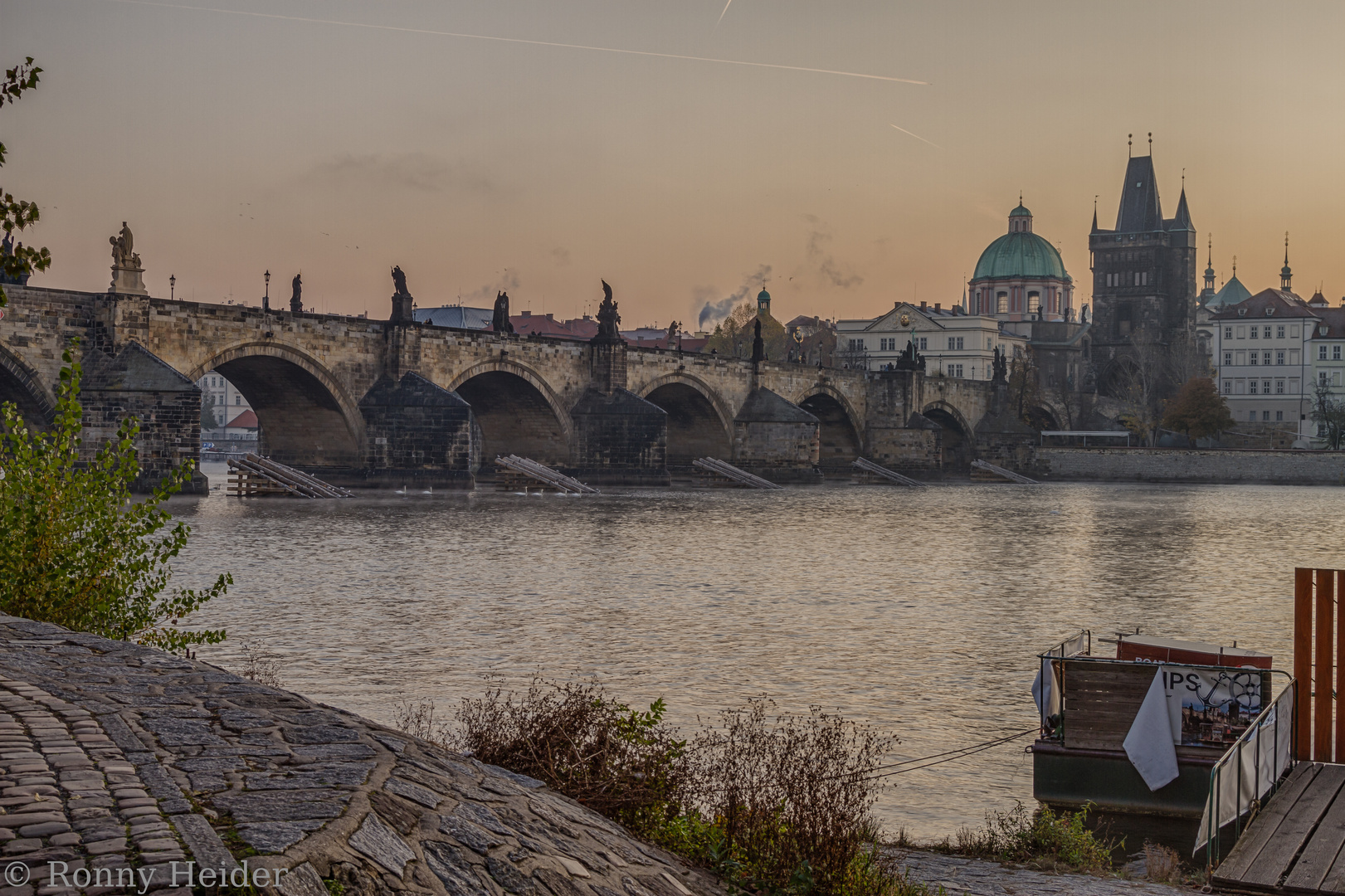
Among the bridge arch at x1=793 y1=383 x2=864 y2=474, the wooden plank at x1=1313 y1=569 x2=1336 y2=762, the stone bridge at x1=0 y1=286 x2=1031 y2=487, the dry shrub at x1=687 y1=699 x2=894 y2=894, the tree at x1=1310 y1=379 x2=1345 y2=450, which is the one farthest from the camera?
the tree at x1=1310 y1=379 x2=1345 y2=450

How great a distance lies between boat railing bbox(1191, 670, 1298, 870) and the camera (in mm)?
7312

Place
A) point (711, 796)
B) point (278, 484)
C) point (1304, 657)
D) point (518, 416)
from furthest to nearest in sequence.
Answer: point (518, 416) → point (278, 484) → point (1304, 657) → point (711, 796)

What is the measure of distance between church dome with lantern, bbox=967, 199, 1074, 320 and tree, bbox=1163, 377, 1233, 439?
42964 mm

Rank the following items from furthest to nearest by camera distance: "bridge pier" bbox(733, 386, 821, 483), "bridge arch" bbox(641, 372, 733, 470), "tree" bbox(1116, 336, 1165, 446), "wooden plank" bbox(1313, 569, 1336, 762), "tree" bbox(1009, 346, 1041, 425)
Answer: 1. "tree" bbox(1116, 336, 1165, 446)
2. "tree" bbox(1009, 346, 1041, 425)
3. "bridge pier" bbox(733, 386, 821, 483)
4. "bridge arch" bbox(641, 372, 733, 470)
5. "wooden plank" bbox(1313, 569, 1336, 762)

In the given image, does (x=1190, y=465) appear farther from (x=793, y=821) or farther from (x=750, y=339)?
(x=793, y=821)

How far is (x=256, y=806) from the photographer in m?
4.46

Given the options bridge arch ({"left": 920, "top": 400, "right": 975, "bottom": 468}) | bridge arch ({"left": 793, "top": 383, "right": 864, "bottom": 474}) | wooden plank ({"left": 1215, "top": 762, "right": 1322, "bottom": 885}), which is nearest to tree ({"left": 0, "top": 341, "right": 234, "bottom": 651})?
wooden plank ({"left": 1215, "top": 762, "right": 1322, "bottom": 885})

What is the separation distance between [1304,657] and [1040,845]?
2.21m

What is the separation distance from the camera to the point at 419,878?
4316mm

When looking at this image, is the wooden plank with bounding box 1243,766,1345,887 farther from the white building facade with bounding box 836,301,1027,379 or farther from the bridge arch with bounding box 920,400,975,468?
the white building facade with bounding box 836,301,1027,379

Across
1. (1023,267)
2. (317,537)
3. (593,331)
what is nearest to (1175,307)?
(1023,267)

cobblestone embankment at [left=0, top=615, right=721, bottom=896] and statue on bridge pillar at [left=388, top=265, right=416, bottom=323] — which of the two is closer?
cobblestone embankment at [left=0, top=615, right=721, bottom=896]

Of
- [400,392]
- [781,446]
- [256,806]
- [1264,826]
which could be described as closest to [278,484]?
[400,392]

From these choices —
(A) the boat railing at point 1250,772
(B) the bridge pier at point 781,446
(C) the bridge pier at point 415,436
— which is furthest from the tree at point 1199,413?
(A) the boat railing at point 1250,772
